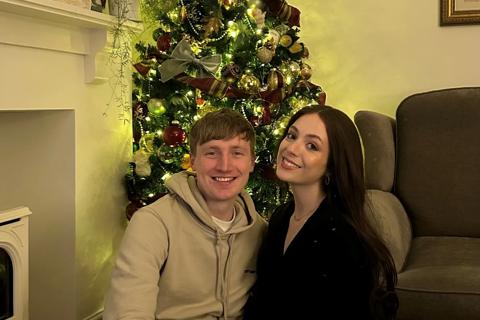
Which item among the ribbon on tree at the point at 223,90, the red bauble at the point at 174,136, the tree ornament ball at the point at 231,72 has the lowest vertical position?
the red bauble at the point at 174,136

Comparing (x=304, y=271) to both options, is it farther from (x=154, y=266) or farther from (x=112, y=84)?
(x=112, y=84)

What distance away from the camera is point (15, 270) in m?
2.15

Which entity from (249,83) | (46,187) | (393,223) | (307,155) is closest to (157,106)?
(249,83)

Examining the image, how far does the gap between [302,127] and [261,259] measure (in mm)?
384

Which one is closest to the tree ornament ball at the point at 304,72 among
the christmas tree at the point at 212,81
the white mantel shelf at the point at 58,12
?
the christmas tree at the point at 212,81

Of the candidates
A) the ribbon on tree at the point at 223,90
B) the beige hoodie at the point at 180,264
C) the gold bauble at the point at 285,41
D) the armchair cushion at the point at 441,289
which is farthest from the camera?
the gold bauble at the point at 285,41

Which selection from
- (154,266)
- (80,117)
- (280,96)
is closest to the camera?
(154,266)

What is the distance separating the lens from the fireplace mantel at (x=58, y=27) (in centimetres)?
200

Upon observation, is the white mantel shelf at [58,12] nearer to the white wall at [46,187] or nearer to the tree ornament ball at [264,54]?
the white wall at [46,187]

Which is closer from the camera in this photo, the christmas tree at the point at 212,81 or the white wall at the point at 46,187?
the white wall at the point at 46,187

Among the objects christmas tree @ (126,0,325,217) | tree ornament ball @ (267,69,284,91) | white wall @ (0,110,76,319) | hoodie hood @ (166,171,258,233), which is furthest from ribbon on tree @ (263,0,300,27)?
hoodie hood @ (166,171,258,233)

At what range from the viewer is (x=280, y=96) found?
271 centimetres

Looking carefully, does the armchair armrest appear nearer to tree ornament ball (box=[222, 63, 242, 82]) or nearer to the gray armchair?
the gray armchair

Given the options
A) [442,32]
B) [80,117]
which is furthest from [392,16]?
[80,117]
